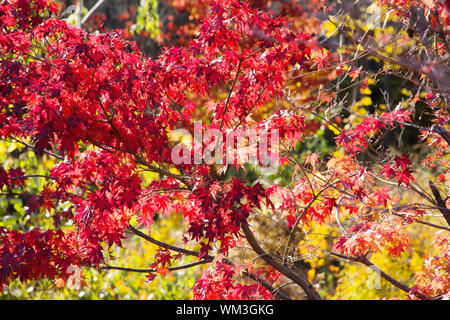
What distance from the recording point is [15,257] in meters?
2.68

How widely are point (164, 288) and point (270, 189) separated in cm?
251

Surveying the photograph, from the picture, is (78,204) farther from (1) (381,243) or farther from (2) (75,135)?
(1) (381,243)

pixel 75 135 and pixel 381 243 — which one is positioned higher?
pixel 75 135

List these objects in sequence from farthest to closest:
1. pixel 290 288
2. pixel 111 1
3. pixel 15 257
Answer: pixel 111 1
pixel 290 288
pixel 15 257

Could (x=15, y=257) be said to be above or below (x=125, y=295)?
below

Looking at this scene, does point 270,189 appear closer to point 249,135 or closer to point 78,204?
point 249,135

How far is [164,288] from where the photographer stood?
5.30 metres

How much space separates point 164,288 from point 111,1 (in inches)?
311

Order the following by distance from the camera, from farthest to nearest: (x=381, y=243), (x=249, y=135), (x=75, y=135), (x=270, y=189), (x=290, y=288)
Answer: (x=290, y=288) < (x=270, y=189) < (x=381, y=243) < (x=249, y=135) < (x=75, y=135)

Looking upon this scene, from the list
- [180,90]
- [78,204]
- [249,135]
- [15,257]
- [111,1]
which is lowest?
[15,257]

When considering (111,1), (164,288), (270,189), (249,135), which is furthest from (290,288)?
(111,1)

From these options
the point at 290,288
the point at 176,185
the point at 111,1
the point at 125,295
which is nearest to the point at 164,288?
the point at 125,295

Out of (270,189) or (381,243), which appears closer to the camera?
(381,243)

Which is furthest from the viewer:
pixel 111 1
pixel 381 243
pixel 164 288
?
pixel 111 1
